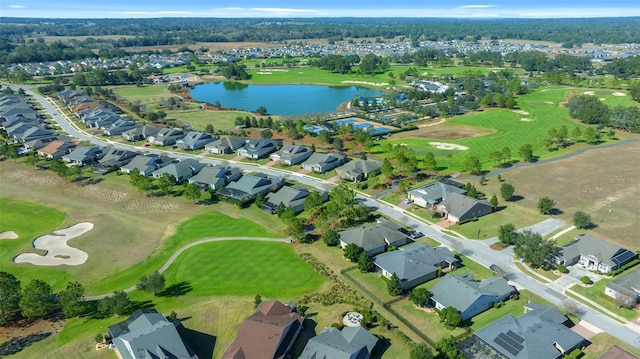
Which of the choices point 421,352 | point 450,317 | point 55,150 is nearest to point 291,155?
point 55,150

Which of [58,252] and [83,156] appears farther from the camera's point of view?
[83,156]

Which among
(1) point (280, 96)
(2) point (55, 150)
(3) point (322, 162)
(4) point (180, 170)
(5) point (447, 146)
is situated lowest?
(5) point (447, 146)

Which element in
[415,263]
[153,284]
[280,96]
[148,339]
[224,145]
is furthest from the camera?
[280,96]

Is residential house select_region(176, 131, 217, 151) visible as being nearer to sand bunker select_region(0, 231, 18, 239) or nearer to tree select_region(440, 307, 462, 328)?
sand bunker select_region(0, 231, 18, 239)

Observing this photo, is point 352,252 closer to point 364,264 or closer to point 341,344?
point 364,264

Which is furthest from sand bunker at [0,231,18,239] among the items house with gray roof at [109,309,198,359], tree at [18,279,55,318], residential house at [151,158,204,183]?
house with gray roof at [109,309,198,359]

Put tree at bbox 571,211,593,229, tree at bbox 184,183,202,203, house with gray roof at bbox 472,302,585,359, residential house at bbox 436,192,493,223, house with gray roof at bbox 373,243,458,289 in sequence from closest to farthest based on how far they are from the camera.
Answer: house with gray roof at bbox 472,302,585,359 < house with gray roof at bbox 373,243,458,289 < tree at bbox 571,211,593,229 < residential house at bbox 436,192,493,223 < tree at bbox 184,183,202,203
